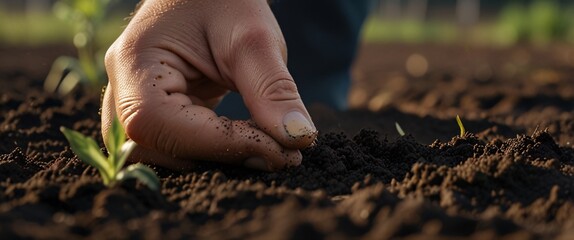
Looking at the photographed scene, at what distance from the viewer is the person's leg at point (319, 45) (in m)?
4.57

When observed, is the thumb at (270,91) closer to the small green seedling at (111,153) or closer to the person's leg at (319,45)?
the small green seedling at (111,153)

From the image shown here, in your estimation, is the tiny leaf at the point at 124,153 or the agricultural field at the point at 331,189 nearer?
the agricultural field at the point at 331,189

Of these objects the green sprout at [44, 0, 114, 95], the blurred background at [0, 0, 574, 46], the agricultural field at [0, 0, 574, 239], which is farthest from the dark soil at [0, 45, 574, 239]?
the blurred background at [0, 0, 574, 46]

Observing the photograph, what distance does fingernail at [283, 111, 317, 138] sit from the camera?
201cm

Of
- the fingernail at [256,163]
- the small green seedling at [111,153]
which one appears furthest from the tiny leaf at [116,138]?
the fingernail at [256,163]

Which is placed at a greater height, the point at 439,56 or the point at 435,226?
the point at 435,226

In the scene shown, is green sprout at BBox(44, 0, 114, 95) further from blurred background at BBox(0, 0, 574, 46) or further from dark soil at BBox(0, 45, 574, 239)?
blurred background at BBox(0, 0, 574, 46)

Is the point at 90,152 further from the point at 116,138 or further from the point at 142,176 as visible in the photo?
the point at 142,176

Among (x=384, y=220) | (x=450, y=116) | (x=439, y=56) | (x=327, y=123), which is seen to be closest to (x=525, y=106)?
(x=450, y=116)

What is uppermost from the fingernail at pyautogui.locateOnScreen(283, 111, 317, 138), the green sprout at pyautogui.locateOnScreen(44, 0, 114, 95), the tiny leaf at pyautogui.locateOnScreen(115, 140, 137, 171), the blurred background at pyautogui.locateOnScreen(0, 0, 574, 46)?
the fingernail at pyautogui.locateOnScreen(283, 111, 317, 138)

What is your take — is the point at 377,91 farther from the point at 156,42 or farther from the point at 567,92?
the point at 156,42

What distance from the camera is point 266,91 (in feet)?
6.77

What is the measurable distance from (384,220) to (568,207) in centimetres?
48

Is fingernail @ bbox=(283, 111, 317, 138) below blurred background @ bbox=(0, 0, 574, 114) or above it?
above
